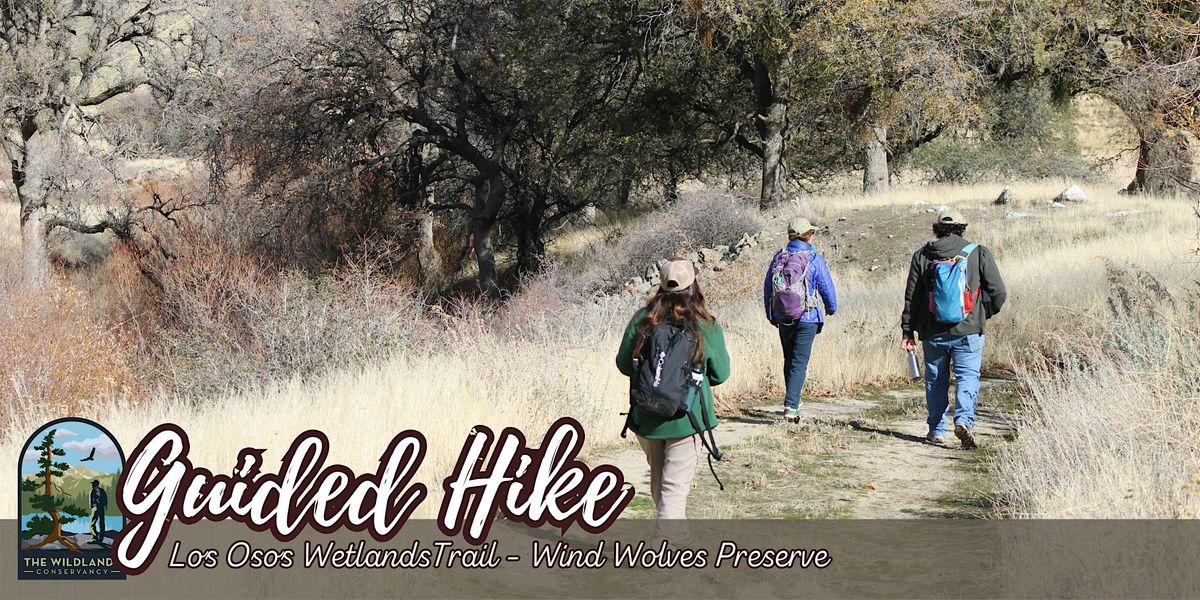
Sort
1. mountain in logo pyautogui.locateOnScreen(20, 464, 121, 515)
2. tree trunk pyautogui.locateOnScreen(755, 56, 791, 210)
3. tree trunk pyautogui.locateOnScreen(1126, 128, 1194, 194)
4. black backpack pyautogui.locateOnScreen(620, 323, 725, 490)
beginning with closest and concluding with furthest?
black backpack pyautogui.locateOnScreen(620, 323, 725, 490) → mountain in logo pyautogui.locateOnScreen(20, 464, 121, 515) → tree trunk pyautogui.locateOnScreen(1126, 128, 1194, 194) → tree trunk pyautogui.locateOnScreen(755, 56, 791, 210)

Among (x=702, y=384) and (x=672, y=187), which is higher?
(x=672, y=187)

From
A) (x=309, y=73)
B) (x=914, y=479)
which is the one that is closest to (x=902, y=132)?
(x=309, y=73)

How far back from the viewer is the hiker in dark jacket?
8.47 metres

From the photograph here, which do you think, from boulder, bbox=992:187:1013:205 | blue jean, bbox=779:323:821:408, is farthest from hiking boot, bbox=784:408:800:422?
boulder, bbox=992:187:1013:205

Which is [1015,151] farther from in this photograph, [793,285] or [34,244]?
[793,285]

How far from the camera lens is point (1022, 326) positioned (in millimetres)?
13242

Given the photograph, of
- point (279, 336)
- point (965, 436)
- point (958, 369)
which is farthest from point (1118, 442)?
point (279, 336)

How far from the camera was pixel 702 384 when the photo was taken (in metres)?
5.76

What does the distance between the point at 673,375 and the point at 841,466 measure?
3.08 metres

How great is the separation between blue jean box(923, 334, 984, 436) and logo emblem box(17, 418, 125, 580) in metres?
5.37

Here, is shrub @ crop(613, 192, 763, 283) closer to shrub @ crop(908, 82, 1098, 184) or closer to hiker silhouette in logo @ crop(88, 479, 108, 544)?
shrub @ crop(908, 82, 1098, 184)

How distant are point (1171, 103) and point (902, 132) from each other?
966 inches

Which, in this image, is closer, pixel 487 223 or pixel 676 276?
pixel 676 276

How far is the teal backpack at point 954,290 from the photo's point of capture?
840cm
